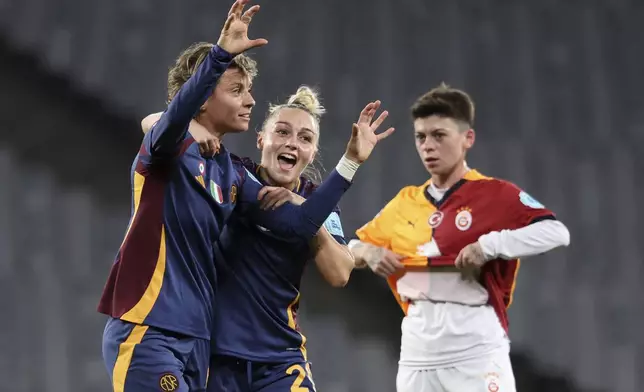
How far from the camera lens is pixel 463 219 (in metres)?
3.25

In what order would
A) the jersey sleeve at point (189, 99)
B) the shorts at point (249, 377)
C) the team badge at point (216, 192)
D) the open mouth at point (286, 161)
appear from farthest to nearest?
the open mouth at point (286, 161)
the shorts at point (249, 377)
the team badge at point (216, 192)
the jersey sleeve at point (189, 99)

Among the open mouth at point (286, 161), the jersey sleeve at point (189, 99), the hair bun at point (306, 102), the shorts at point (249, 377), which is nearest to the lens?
the jersey sleeve at point (189, 99)

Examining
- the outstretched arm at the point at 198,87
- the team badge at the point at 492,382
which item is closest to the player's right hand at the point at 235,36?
the outstretched arm at the point at 198,87

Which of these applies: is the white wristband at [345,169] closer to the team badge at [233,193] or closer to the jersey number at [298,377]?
the team badge at [233,193]

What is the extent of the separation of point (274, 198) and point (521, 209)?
125 cm

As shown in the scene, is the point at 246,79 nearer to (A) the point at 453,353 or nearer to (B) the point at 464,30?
(A) the point at 453,353

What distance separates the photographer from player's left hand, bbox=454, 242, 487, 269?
9.89 ft

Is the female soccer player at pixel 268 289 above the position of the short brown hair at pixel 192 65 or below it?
below

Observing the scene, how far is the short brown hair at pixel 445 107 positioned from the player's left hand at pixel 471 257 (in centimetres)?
60

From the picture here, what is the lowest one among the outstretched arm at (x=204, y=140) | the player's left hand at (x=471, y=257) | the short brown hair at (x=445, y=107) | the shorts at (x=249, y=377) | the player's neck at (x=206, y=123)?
the shorts at (x=249, y=377)

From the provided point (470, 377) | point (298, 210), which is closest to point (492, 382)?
point (470, 377)

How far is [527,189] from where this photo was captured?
5031 mm

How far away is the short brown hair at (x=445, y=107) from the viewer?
3.39 meters

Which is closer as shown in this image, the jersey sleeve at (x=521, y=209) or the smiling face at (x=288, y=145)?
the smiling face at (x=288, y=145)
